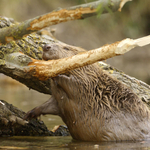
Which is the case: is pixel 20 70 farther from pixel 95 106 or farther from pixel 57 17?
pixel 57 17

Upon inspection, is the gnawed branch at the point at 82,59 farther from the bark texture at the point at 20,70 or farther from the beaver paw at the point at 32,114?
the beaver paw at the point at 32,114

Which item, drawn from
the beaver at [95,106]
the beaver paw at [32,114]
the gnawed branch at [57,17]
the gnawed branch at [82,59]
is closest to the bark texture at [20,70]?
the beaver paw at [32,114]

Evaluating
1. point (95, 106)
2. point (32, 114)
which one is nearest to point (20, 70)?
point (32, 114)

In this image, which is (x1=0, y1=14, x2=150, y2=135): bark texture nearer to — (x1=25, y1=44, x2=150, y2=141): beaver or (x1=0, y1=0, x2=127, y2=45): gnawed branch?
(x1=25, y1=44, x2=150, y2=141): beaver

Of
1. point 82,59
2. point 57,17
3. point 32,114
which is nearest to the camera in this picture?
point 57,17

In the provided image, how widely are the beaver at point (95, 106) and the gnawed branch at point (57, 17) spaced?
71 cm

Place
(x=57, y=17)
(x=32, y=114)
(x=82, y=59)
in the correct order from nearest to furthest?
(x=57, y=17)
(x=82, y=59)
(x=32, y=114)

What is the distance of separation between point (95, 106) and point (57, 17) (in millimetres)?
1408

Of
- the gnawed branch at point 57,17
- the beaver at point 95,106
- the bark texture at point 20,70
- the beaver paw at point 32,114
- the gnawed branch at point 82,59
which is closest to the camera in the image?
the gnawed branch at point 57,17

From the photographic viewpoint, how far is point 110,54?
7.70ft

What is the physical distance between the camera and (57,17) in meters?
2.16

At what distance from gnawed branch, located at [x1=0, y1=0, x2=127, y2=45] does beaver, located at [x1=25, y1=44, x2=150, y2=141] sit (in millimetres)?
715

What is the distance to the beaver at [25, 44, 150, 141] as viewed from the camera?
308cm

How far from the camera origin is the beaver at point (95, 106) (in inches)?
121
